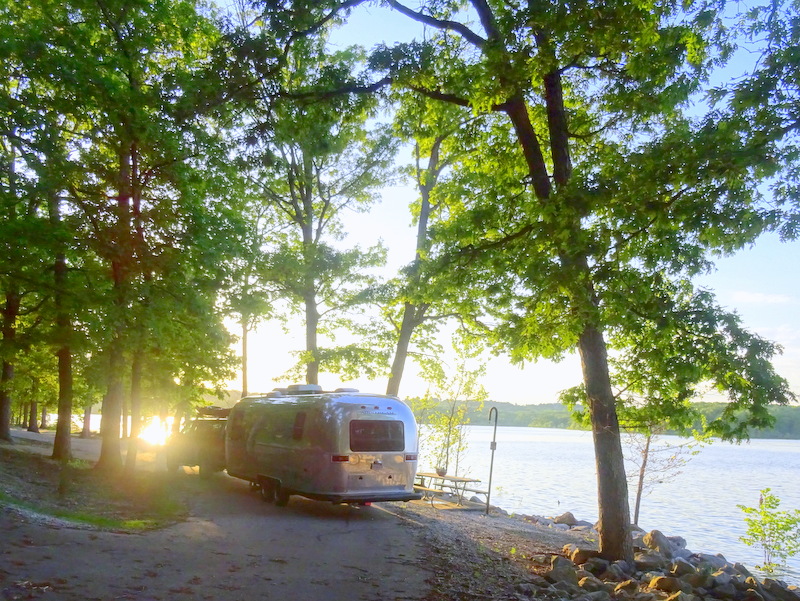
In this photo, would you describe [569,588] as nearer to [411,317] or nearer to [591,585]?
[591,585]

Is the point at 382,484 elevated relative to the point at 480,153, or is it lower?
lower

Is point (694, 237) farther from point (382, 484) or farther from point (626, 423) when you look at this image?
point (382, 484)

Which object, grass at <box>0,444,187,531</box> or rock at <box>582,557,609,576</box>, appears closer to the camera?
rock at <box>582,557,609,576</box>

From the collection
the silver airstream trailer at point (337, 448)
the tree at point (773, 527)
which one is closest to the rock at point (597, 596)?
the silver airstream trailer at point (337, 448)

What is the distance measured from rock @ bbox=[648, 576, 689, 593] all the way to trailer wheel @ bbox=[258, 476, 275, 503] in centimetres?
804

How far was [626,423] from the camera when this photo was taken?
11.8 m

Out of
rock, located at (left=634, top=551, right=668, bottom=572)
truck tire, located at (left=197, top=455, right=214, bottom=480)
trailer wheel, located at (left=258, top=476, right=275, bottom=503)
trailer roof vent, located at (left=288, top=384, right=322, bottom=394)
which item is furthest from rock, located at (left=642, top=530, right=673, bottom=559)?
truck tire, located at (left=197, top=455, right=214, bottom=480)

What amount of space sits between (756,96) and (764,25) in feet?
3.65

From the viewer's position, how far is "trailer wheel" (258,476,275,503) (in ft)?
48.6

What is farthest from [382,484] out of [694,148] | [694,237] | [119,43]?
[119,43]

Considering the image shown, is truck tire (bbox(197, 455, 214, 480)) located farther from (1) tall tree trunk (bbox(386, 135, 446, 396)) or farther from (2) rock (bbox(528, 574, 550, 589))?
(2) rock (bbox(528, 574, 550, 589))

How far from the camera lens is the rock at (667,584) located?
994 cm

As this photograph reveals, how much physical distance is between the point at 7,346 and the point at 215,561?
50.9ft

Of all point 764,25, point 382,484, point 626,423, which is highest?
point 764,25
